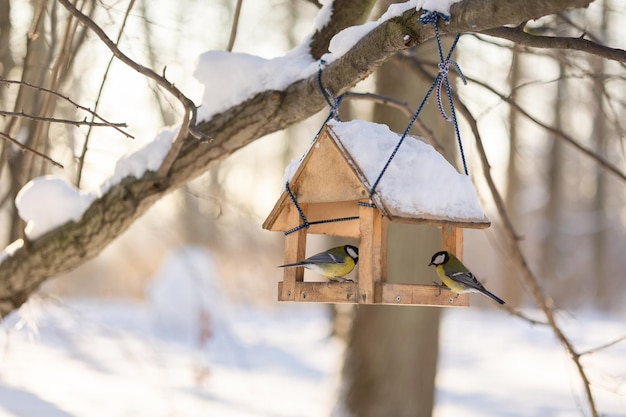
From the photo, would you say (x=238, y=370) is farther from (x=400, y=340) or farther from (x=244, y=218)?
(x=400, y=340)

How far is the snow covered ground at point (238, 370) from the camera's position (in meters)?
5.67

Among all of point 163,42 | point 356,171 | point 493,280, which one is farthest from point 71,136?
point 493,280

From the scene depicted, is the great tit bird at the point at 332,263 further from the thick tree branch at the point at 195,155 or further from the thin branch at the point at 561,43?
the thin branch at the point at 561,43

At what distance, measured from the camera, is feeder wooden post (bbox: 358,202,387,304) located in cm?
238

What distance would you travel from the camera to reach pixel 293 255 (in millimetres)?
2793

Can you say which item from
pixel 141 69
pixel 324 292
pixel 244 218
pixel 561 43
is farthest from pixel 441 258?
pixel 244 218

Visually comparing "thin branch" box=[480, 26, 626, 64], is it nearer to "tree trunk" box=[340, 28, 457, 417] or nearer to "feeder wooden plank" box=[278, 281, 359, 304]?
"feeder wooden plank" box=[278, 281, 359, 304]

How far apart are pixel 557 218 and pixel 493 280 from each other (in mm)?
2501

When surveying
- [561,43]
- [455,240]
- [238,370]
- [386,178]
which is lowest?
[238,370]

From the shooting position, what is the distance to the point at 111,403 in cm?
595

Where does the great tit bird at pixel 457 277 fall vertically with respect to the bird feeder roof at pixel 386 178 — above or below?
below

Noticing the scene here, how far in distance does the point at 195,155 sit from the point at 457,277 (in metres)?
1.55

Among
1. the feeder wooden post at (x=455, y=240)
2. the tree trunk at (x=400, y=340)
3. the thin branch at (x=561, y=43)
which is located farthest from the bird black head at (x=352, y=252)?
the tree trunk at (x=400, y=340)

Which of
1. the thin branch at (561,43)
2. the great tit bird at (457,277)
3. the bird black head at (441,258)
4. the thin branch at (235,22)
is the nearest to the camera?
the thin branch at (561,43)
